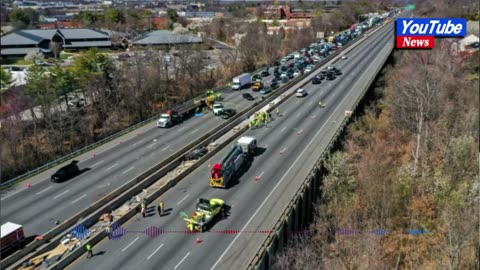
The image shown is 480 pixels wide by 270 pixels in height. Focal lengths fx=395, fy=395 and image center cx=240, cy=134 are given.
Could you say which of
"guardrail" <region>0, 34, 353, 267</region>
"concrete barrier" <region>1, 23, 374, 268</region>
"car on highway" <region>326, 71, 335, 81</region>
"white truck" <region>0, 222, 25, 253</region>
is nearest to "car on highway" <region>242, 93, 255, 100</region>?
"guardrail" <region>0, 34, 353, 267</region>

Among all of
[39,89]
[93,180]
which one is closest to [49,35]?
[39,89]

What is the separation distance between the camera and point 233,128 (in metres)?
47.8

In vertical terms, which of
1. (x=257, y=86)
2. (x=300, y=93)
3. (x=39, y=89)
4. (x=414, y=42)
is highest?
(x=414, y=42)

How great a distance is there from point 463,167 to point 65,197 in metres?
35.5

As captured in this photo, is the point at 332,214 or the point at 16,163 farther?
the point at 16,163

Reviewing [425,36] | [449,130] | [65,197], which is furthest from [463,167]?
[65,197]

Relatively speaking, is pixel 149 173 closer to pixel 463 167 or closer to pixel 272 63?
pixel 463 167

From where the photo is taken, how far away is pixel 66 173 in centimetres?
3394

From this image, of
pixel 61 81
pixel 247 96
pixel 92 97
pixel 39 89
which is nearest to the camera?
pixel 39 89

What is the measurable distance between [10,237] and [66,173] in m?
12.2

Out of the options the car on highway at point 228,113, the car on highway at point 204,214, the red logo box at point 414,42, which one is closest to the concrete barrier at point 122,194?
the car on highway at point 228,113

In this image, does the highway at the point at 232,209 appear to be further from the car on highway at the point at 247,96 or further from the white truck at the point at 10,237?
the car on highway at the point at 247,96

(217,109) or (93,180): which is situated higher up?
(217,109)

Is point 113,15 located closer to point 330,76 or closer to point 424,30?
point 330,76
